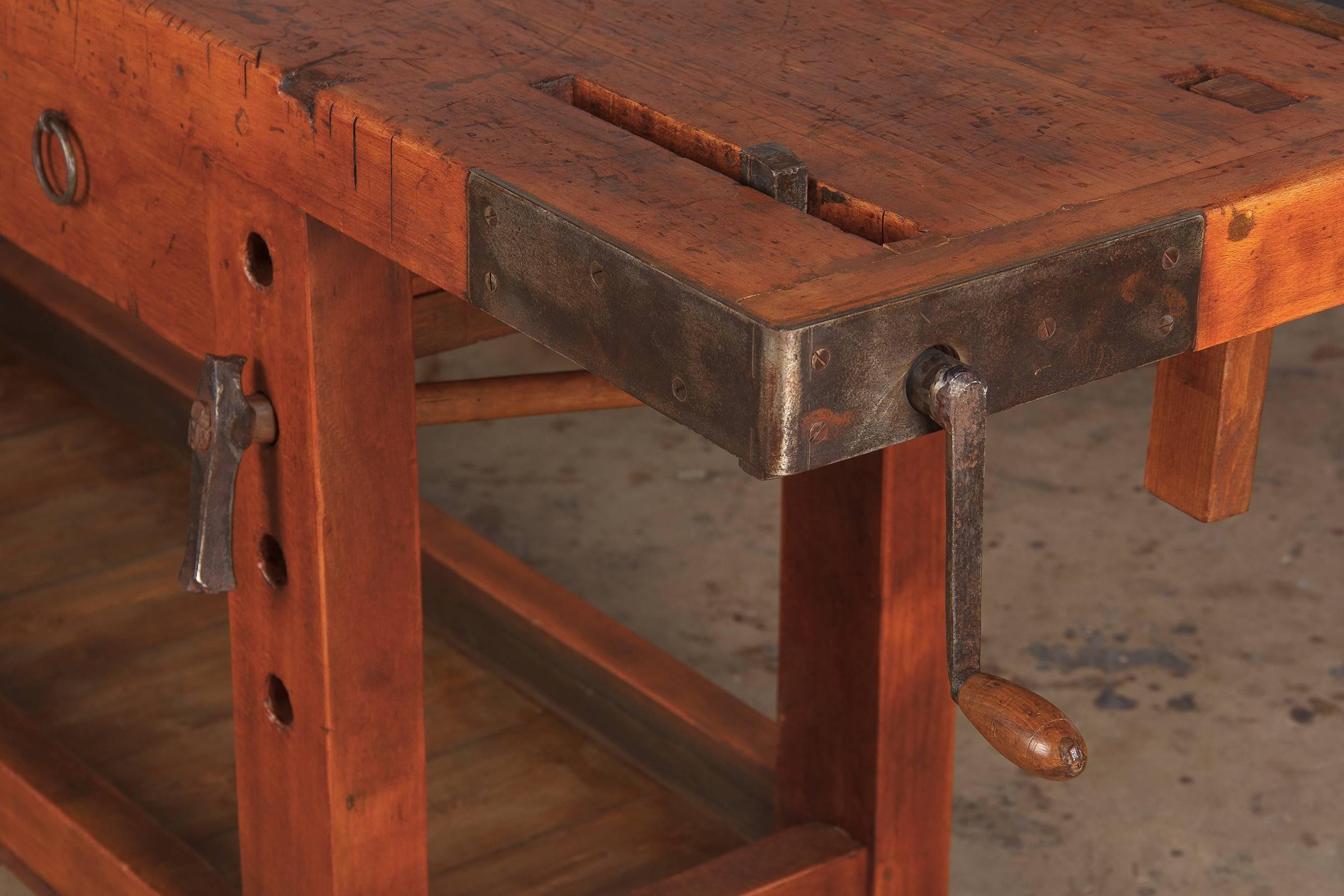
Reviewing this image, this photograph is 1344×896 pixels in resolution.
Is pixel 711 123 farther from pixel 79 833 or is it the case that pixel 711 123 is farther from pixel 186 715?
pixel 186 715

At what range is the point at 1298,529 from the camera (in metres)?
2.64

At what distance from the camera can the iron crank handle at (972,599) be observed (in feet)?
2.98

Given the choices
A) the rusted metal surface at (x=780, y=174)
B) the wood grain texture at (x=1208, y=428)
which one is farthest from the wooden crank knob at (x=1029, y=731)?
the wood grain texture at (x=1208, y=428)

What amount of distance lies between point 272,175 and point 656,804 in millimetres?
995

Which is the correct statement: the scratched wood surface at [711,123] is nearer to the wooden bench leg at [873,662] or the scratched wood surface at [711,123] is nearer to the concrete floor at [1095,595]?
the wooden bench leg at [873,662]

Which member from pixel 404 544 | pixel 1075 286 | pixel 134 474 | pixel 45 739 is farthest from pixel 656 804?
pixel 1075 286

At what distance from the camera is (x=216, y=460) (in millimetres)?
1282

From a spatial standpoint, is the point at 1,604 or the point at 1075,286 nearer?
the point at 1075,286

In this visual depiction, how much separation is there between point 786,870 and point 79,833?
630 millimetres

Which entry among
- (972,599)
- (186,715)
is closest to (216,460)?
(972,599)

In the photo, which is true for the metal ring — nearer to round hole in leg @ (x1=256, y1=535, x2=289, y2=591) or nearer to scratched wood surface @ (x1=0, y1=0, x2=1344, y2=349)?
scratched wood surface @ (x1=0, y1=0, x2=1344, y2=349)

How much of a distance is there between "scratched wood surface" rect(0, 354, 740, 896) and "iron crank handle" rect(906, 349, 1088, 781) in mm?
960

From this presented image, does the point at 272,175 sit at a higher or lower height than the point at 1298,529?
higher

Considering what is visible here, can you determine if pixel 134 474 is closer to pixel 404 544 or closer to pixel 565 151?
pixel 404 544
